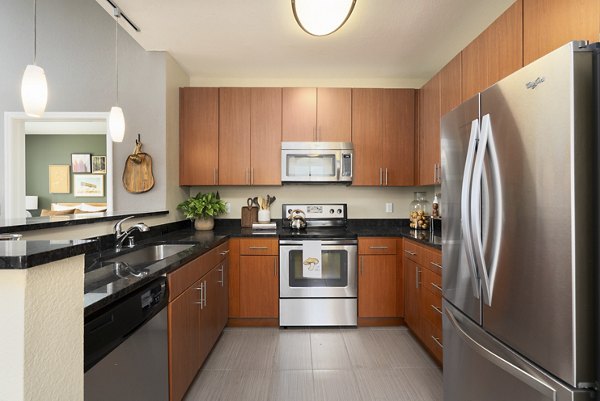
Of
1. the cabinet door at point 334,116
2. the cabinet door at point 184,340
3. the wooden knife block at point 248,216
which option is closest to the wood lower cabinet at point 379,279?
the cabinet door at point 334,116

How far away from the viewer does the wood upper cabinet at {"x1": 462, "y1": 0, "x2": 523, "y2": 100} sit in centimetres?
A: 170

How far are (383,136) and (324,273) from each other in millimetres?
1540

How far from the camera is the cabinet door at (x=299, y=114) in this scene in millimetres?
3309

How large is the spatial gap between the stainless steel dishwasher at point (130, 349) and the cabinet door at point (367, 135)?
7.62 ft

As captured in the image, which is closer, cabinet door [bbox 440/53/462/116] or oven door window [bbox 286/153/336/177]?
cabinet door [bbox 440/53/462/116]

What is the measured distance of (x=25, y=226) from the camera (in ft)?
4.61

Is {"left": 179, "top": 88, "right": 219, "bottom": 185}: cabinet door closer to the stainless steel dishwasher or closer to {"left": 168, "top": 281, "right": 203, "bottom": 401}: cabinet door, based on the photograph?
{"left": 168, "top": 281, "right": 203, "bottom": 401}: cabinet door

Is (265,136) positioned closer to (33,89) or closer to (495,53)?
(33,89)

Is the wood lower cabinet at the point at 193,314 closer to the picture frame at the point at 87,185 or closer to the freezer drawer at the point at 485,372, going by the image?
the freezer drawer at the point at 485,372

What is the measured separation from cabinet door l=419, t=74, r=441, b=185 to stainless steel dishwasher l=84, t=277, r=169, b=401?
2.42 meters

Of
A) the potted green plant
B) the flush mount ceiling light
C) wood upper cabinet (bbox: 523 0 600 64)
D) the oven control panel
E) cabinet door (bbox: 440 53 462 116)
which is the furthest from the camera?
the oven control panel

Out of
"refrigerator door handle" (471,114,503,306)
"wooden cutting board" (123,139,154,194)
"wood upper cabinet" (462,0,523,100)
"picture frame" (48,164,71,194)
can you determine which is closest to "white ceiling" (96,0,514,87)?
"wood upper cabinet" (462,0,523,100)

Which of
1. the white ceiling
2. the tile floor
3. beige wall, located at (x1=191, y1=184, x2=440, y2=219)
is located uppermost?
the white ceiling

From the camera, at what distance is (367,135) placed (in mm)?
3336
